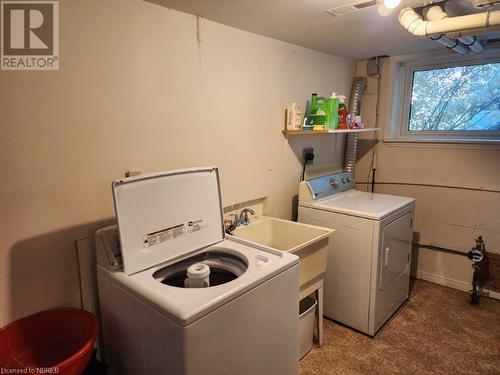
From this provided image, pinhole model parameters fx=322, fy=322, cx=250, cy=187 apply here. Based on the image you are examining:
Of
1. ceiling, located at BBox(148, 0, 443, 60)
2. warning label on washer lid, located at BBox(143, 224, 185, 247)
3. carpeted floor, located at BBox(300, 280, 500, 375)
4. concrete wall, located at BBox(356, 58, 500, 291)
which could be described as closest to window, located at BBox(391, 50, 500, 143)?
concrete wall, located at BBox(356, 58, 500, 291)

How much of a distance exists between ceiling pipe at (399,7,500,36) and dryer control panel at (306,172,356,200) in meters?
1.19

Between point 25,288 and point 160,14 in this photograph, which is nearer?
point 25,288

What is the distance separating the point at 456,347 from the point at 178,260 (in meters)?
1.96

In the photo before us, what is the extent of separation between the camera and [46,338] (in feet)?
4.65

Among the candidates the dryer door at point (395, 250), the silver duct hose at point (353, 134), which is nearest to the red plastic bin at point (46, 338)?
the dryer door at point (395, 250)

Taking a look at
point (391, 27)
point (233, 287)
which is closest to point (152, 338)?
point (233, 287)

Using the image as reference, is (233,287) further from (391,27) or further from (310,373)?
(391,27)

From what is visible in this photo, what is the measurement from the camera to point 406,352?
2102 mm

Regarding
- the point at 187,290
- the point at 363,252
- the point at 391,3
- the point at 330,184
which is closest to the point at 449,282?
the point at 363,252

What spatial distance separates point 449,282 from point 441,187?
87 centimetres

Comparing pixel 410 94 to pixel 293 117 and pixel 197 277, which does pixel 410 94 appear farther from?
pixel 197 277

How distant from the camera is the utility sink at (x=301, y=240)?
188cm

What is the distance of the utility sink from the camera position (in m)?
1.88

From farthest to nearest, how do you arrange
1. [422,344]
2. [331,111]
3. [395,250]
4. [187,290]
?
[331,111], [395,250], [422,344], [187,290]
